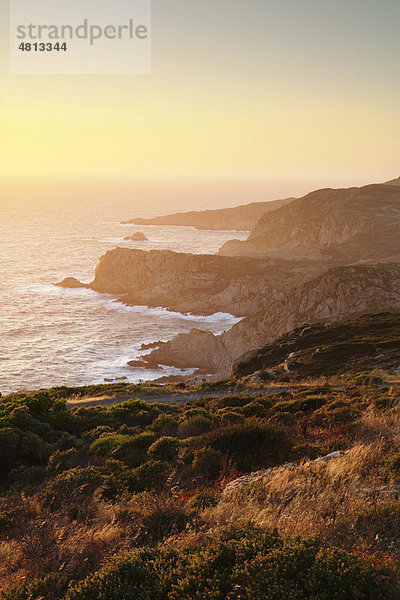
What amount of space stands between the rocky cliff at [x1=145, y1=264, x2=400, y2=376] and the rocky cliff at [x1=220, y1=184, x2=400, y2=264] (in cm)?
3480

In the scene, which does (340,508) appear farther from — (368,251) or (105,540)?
(368,251)

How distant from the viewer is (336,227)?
142 metres

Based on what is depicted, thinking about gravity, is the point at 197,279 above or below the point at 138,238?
below

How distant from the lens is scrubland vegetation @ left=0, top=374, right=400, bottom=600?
5305 mm

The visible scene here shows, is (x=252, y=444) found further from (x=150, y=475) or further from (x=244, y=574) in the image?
(x=244, y=574)

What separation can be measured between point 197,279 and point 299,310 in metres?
45.7

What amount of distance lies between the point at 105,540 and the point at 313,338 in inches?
1591

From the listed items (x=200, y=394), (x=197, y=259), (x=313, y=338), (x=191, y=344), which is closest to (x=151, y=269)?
(x=197, y=259)

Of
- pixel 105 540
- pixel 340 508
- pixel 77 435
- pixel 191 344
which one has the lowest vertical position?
pixel 191 344

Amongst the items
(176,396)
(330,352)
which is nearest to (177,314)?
(330,352)

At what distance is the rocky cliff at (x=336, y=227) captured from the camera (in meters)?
118

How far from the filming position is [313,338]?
44625 mm

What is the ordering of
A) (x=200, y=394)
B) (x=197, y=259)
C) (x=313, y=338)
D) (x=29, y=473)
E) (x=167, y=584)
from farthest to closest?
(x=197, y=259), (x=313, y=338), (x=200, y=394), (x=29, y=473), (x=167, y=584)

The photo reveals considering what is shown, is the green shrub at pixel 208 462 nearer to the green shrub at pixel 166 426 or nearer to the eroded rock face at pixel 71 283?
the green shrub at pixel 166 426
